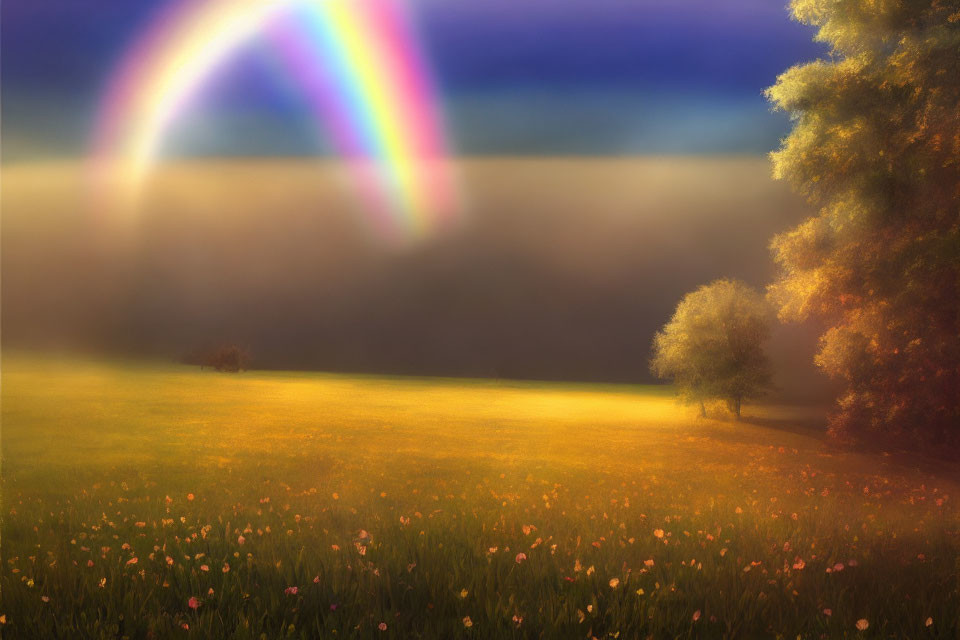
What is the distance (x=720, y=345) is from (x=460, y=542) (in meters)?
24.6

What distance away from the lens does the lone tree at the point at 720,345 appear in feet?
95.3

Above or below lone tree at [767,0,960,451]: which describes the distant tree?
below

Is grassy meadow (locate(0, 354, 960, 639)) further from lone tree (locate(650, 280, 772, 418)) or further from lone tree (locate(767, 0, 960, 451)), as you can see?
lone tree (locate(650, 280, 772, 418))

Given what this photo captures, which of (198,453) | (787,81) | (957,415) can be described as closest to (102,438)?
(198,453)

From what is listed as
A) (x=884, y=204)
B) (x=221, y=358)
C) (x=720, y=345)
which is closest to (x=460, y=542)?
(x=884, y=204)

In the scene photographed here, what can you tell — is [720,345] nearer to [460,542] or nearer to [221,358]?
[460,542]

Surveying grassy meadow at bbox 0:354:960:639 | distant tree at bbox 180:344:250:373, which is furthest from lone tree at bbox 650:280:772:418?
distant tree at bbox 180:344:250:373

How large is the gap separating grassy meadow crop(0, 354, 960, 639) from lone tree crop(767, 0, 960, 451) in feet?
6.63

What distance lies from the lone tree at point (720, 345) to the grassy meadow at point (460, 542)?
11.4 m

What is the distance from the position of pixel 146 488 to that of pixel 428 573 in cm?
714

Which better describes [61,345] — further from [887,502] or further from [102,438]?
[887,502]

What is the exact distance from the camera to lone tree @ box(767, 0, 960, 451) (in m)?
16.0

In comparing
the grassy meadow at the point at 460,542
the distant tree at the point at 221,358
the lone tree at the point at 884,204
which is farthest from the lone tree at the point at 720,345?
the distant tree at the point at 221,358

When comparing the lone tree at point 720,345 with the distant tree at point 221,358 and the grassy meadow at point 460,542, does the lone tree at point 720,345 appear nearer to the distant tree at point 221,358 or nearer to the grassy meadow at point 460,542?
the grassy meadow at point 460,542
